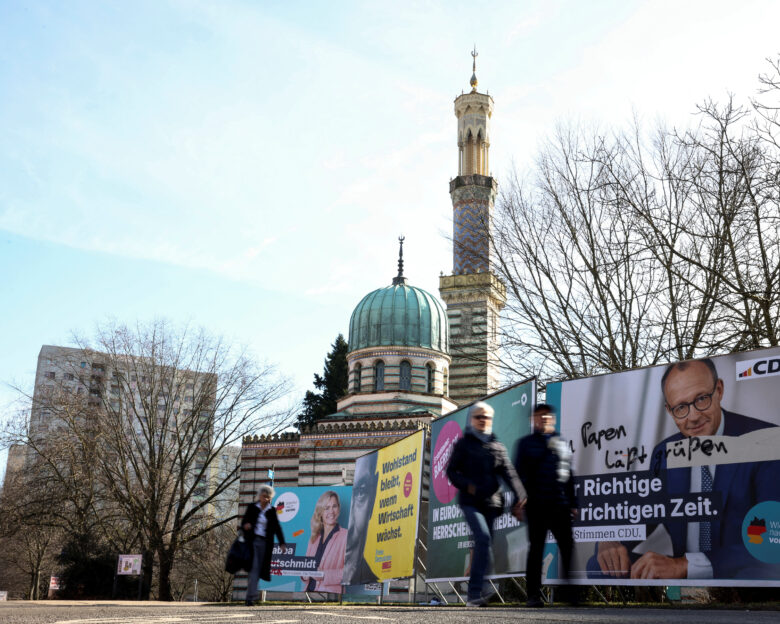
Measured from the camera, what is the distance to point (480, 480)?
322 inches

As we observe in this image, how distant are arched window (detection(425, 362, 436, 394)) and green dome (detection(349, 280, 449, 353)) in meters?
0.89

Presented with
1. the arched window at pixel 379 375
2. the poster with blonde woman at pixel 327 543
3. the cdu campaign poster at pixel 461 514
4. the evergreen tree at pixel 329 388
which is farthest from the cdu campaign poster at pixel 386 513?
the evergreen tree at pixel 329 388

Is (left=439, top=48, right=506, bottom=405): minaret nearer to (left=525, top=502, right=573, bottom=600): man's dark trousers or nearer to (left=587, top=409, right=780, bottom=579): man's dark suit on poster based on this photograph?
(left=587, top=409, right=780, bottom=579): man's dark suit on poster

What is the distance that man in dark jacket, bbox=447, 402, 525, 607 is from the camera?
26.6 feet

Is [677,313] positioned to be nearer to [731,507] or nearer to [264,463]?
[731,507]

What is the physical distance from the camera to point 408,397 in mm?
37906

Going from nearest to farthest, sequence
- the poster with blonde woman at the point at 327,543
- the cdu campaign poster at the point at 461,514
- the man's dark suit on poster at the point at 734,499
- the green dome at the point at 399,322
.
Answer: the man's dark suit on poster at the point at 734,499 < the cdu campaign poster at the point at 461,514 < the poster with blonde woman at the point at 327,543 < the green dome at the point at 399,322

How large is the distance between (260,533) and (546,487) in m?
4.30

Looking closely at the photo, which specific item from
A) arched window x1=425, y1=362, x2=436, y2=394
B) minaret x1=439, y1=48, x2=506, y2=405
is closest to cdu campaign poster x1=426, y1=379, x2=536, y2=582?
arched window x1=425, y1=362, x2=436, y2=394

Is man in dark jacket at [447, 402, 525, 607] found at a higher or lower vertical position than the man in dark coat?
higher

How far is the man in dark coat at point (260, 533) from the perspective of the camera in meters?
10.8

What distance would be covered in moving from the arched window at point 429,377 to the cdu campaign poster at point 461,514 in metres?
23.2

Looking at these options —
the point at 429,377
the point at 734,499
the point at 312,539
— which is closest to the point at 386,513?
the point at 312,539

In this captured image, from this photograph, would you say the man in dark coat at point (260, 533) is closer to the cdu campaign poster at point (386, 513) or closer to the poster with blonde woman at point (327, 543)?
the cdu campaign poster at point (386, 513)
